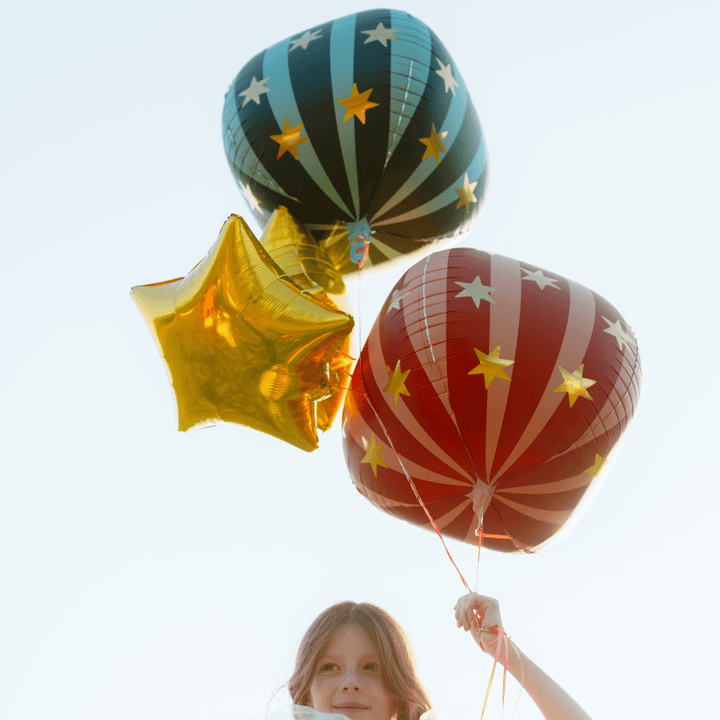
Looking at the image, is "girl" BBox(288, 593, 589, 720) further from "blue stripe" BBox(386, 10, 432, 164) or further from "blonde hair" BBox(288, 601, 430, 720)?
"blue stripe" BBox(386, 10, 432, 164)

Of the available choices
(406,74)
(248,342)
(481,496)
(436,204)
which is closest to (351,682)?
(481,496)

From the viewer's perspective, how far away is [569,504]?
3.97 metres

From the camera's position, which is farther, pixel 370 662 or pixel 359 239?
pixel 359 239

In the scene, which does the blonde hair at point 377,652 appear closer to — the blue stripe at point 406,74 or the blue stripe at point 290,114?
the blue stripe at point 290,114

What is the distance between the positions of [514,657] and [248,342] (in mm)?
2043

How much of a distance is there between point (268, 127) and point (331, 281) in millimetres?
1012

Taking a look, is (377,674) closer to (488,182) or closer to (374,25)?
(488,182)

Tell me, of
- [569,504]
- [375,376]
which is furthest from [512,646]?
[375,376]

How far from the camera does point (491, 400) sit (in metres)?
3.68

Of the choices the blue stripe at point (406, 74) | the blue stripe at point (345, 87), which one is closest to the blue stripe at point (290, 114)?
the blue stripe at point (345, 87)

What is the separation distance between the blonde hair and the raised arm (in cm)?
44

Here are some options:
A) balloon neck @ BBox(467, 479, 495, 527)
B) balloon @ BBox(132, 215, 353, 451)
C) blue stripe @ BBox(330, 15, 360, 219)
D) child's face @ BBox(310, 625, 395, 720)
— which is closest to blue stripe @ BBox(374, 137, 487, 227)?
blue stripe @ BBox(330, 15, 360, 219)

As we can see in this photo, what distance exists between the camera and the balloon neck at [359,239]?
4672 mm

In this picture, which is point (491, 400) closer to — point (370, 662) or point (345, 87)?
point (370, 662)
